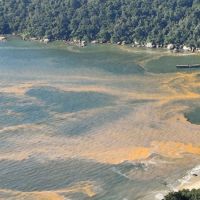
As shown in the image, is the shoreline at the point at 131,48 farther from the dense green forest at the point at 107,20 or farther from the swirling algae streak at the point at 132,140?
the swirling algae streak at the point at 132,140

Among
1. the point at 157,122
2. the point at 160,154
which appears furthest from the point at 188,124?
the point at 160,154

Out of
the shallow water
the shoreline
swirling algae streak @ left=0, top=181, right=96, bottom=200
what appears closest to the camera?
swirling algae streak @ left=0, top=181, right=96, bottom=200

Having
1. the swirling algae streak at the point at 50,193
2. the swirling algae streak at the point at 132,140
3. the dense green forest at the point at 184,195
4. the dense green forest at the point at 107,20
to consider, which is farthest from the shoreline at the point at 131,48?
the dense green forest at the point at 184,195

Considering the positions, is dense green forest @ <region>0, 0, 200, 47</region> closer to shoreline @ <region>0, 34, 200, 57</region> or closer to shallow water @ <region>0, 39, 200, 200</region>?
shoreline @ <region>0, 34, 200, 57</region>

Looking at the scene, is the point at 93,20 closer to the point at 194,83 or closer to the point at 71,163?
the point at 194,83

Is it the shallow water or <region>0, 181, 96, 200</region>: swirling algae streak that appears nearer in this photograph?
<region>0, 181, 96, 200</region>: swirling algae streak

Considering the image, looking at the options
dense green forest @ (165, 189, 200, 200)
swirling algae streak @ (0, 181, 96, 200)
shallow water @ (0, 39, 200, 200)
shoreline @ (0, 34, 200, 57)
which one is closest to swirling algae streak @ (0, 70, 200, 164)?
shallow water @ (0, 39, 200, 200)

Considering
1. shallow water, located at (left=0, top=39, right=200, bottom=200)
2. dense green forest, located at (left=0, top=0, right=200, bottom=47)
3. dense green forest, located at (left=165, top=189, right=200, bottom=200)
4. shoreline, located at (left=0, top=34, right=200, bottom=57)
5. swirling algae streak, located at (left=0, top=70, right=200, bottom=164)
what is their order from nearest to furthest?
dense green forest, located at (left=165, top=189, right=200, bottom=200)
shallow water, located at (left=0, top=39, right=200, bottom=200)
swirling algae streak, located at (left=0, top=70, right=200, bottom=164)
shoreline, located at (left=0, top=34, right=200, bottom=57)
dense green forest, located at (left=0, top=0, right=200, bottom=47)
